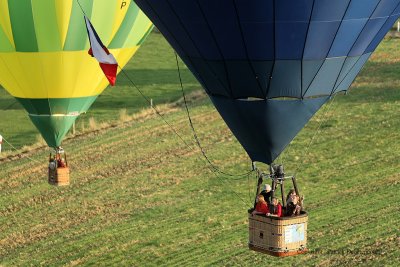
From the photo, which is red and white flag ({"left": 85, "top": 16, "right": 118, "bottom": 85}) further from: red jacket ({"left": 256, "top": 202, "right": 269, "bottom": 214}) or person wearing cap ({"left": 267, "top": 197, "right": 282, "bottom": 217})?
person wearing cap ({"left": 267, "top": 197, "right": 282, "bottom": 217})

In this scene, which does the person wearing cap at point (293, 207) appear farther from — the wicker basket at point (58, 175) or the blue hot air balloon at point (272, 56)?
the wicker basket at point (58, 175)

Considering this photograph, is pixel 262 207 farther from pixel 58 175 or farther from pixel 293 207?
pixel 58 175

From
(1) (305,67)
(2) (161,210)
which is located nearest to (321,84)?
(1) (305,67)

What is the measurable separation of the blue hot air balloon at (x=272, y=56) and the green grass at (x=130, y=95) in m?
17.6

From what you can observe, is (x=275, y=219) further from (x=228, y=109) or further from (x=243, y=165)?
(x=243, y=165)

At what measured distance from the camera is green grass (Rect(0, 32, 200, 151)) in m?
44.7

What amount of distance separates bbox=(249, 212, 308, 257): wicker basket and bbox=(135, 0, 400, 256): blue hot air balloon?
0.6 inches

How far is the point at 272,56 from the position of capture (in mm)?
24406

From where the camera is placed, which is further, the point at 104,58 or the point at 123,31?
the point at 123,31

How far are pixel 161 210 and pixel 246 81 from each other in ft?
33.0

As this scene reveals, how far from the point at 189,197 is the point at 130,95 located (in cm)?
1518

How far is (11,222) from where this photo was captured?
34219 mm

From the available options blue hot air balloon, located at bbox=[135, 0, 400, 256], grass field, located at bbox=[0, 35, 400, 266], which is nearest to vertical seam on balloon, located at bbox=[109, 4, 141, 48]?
grass field, located at bbox=[0, 35, 400, 266]

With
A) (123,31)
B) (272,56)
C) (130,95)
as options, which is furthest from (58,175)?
(130,95)
